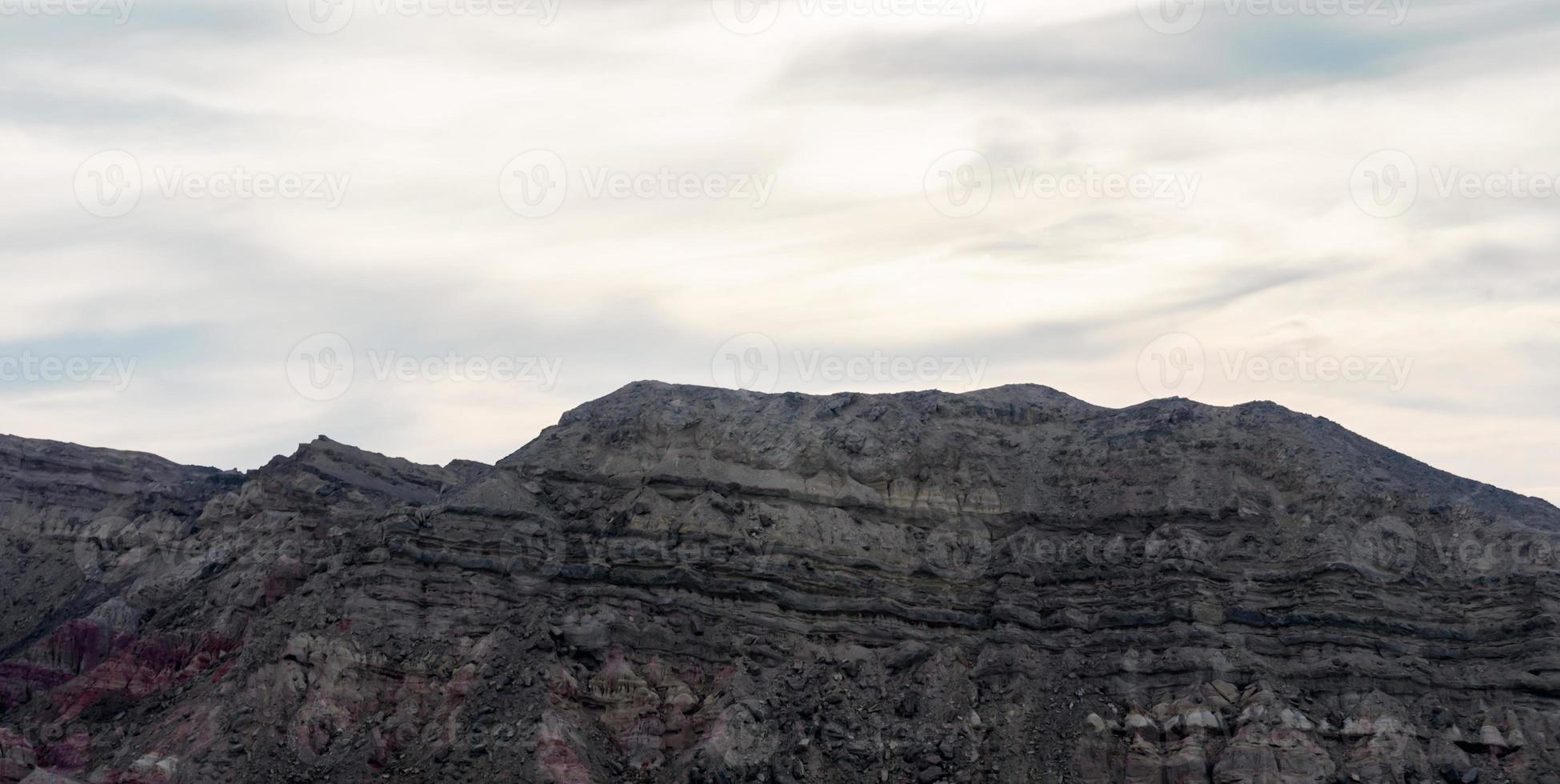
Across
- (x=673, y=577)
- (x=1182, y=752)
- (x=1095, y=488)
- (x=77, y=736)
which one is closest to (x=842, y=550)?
(x=673, y=577)

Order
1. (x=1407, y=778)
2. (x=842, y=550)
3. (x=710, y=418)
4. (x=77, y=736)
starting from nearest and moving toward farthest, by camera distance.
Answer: (x=1407, y=778), (x=77, y=736), (x=842, y=550), (x=710, y=418)

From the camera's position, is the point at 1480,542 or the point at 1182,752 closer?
the point at 1182,752

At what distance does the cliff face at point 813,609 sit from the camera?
52.3 meters

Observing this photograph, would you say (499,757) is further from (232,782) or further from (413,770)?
(232,782)

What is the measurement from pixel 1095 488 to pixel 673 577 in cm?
1796

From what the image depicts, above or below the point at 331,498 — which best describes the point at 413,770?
below

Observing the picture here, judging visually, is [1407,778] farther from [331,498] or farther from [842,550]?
[331,498]

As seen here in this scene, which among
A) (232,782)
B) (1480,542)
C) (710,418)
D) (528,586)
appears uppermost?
(710,418)

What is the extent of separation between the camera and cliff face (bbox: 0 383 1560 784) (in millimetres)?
52281

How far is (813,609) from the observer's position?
58219 millimetres

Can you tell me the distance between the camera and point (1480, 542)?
189ft

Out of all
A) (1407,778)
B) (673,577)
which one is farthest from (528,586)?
(1407,778)

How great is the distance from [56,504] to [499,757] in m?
30.9

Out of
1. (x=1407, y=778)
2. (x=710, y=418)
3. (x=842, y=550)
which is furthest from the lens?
(x=710, y=418)
